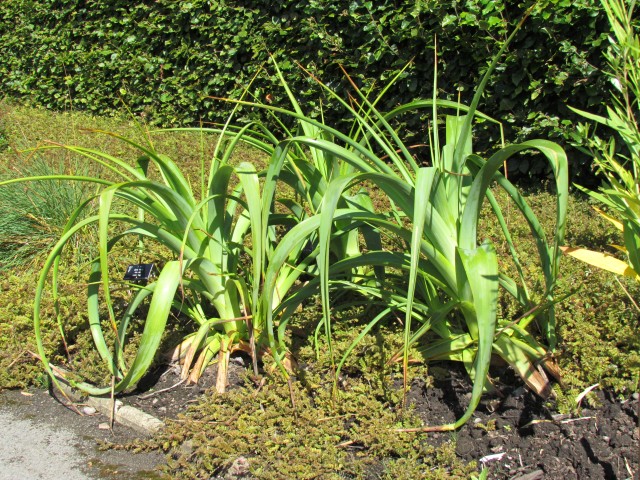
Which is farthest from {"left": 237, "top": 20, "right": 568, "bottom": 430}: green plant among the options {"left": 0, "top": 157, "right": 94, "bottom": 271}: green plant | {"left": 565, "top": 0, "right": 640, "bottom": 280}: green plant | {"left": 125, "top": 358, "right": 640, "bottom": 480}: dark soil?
{"left": 0, "top": 157, "right": 94, "bottom": 271}: green plant

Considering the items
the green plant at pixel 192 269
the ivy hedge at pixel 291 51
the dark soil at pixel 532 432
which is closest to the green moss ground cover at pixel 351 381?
the dark soil at pixel 532 432

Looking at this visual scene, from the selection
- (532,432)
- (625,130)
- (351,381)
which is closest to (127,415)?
(351,381)

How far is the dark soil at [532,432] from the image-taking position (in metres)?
2.48

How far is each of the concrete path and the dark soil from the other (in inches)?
11.1

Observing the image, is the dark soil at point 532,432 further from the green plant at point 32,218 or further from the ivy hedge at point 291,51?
the green plant at point 32,218

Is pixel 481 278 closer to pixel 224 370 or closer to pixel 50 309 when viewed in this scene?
pixel 224 370

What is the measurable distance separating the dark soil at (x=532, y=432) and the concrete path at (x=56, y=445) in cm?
28

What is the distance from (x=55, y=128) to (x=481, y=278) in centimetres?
641

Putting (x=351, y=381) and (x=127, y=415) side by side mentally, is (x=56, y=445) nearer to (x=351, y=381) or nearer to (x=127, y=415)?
(x=127, y=415)

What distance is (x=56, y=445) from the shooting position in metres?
3.00

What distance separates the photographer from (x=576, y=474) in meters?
2.45

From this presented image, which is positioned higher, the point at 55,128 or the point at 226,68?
the point at 226,68

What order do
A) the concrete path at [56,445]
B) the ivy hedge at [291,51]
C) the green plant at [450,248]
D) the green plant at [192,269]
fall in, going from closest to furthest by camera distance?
the green plant at [450,248] < the concrete path at [56,445] < the green plant at [192,269] < the ivy hedge at [291,51]

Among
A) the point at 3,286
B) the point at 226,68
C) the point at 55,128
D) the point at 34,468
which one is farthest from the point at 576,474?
the point at 55,128
